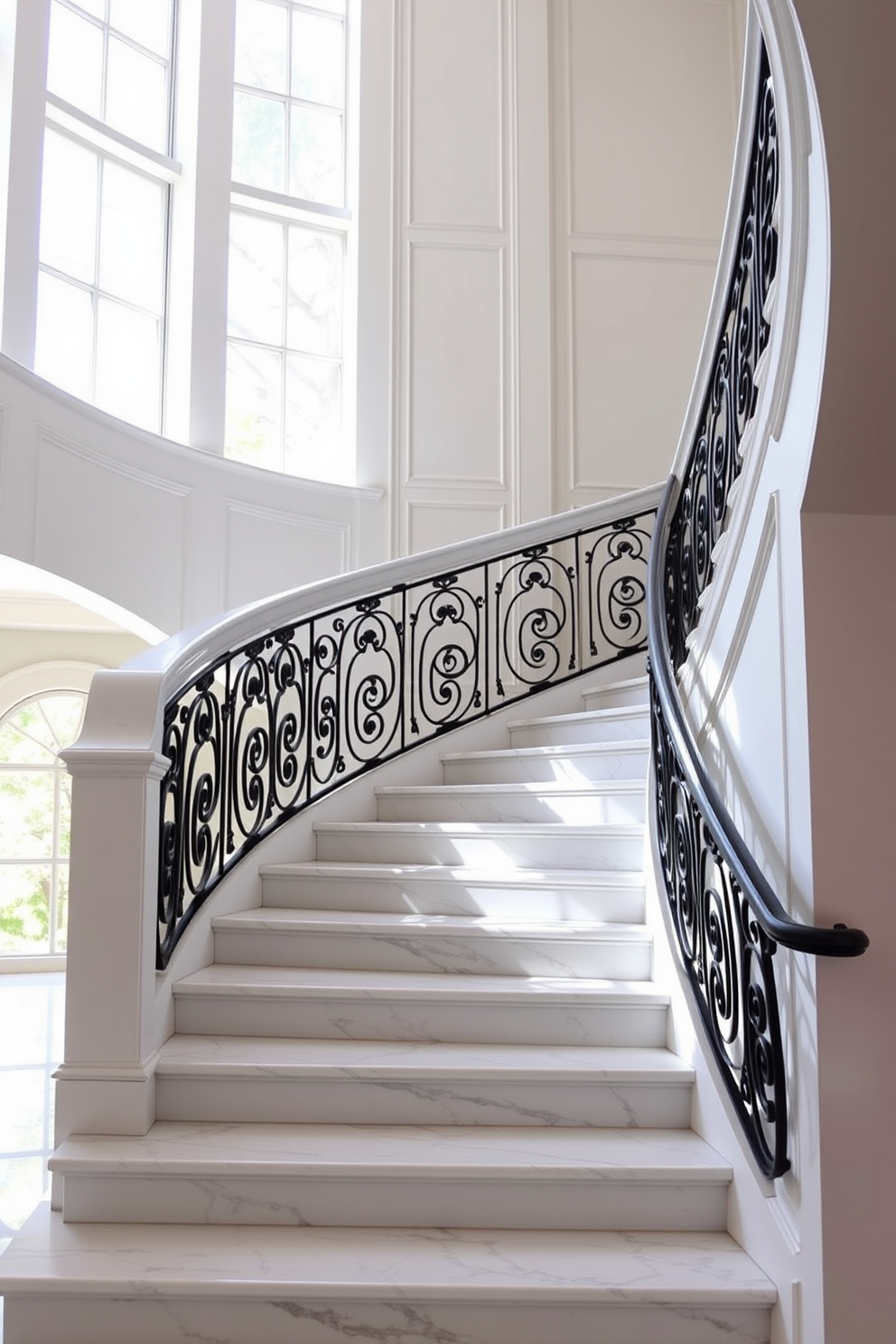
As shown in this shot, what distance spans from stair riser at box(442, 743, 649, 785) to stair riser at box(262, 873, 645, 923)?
23.2 inches

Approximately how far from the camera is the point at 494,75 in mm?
7422

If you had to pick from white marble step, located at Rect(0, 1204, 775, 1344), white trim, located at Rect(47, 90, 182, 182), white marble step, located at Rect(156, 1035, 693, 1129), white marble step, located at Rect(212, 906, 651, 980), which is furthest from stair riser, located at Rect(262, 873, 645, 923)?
white trim, located at Rect(47, 90, 182, 182)

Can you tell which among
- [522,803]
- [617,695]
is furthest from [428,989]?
[617,695]

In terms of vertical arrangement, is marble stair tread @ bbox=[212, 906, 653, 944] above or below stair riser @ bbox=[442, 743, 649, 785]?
below

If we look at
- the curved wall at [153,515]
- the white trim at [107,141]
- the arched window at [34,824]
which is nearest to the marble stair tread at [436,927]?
the curved wall at [153,515]

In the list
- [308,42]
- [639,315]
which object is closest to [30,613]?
[308,42]

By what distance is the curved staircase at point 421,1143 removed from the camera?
2.43 m

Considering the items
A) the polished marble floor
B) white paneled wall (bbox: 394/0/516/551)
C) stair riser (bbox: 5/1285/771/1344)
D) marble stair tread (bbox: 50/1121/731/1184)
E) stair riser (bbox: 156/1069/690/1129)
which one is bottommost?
the polished marble floor

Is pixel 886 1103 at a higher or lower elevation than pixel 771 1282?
higher

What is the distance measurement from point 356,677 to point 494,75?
4209mm

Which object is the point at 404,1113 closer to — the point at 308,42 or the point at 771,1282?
the point at 771,1282

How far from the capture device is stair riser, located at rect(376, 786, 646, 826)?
4.09 meters

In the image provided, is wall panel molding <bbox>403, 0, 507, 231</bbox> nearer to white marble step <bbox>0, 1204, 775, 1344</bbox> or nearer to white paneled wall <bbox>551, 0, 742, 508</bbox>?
white paneled wall <bbox>551, 0, 742, 508</bbox>

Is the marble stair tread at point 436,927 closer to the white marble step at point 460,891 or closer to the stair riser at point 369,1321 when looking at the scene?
the white marble step at point 460,891
